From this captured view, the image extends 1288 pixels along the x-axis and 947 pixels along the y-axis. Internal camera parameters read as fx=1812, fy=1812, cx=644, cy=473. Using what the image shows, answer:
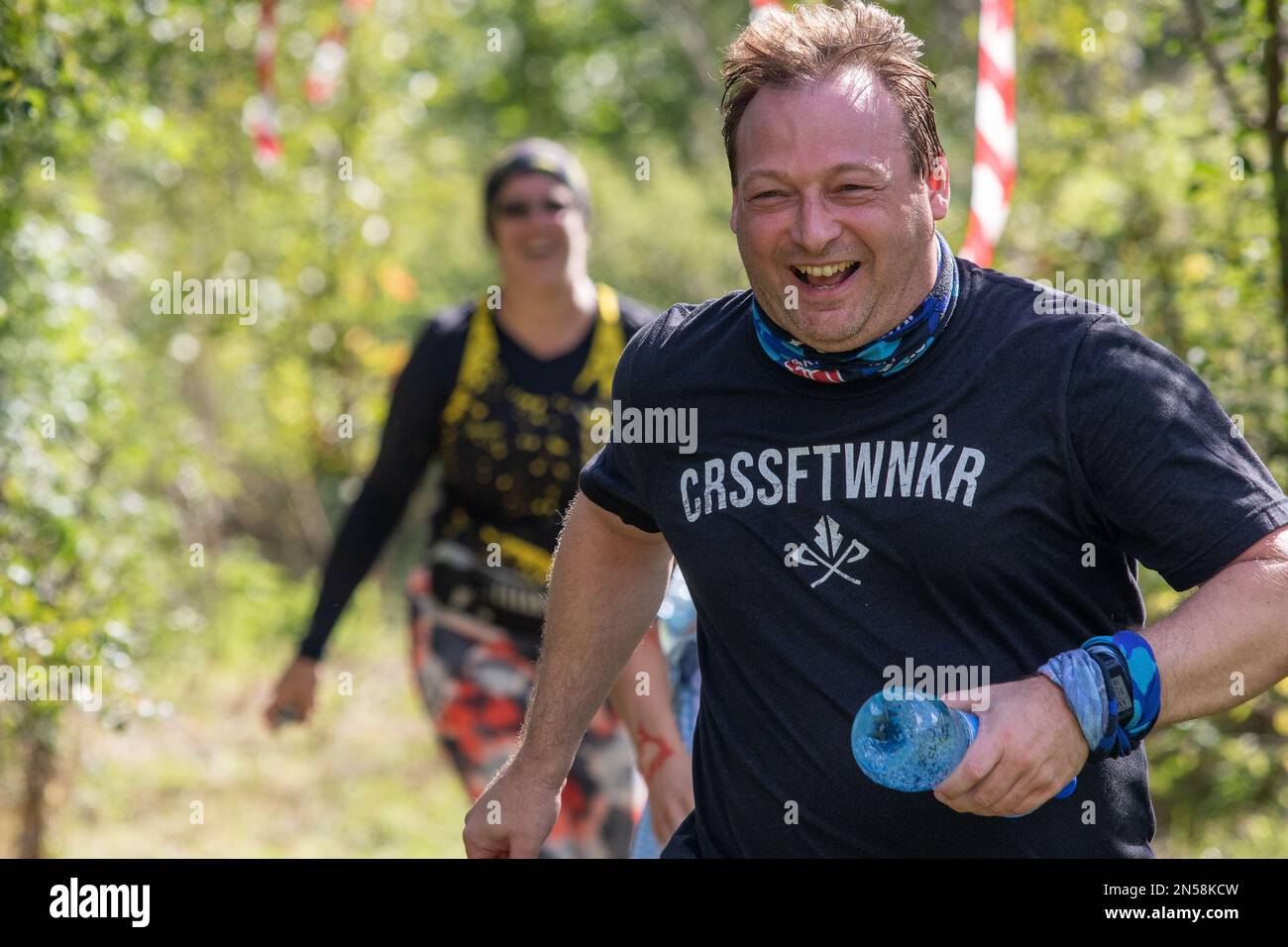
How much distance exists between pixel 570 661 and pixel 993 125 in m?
2.78

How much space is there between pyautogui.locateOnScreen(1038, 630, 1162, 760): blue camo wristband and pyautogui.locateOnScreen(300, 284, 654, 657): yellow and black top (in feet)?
8.54

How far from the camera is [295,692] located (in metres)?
4.81

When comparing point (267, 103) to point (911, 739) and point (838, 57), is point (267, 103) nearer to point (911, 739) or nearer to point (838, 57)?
point (838, 57)

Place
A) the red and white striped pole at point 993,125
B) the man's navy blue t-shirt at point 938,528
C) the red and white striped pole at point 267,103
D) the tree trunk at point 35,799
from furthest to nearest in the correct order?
the red and white striped pole at point 267,103, the tree trunk at point 35,799, the red and white striped pole at point 993,125, the man's navy blue t-shirt at point 938,528

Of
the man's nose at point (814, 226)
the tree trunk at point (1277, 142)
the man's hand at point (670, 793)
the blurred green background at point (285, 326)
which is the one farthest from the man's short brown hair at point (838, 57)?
the tree trunk at point (1277, 142)

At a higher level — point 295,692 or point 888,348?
point 888,348

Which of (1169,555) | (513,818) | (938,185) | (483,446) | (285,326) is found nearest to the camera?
(1169,555)

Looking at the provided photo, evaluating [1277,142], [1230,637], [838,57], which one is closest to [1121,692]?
[1230,637]

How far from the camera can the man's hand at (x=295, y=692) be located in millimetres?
4812

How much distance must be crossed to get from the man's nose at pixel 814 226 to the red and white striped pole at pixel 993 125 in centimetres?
262

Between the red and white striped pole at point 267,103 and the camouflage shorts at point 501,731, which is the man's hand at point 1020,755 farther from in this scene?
the red and white striped pole at point 267,103

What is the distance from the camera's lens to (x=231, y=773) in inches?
313

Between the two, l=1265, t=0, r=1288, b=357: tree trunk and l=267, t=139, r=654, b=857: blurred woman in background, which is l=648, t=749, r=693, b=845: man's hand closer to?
l=267, t=139, r=654, b=857: blurred woman in background
